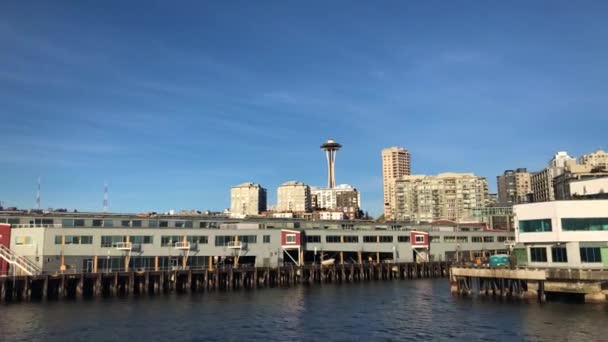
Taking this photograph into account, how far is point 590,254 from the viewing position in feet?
233

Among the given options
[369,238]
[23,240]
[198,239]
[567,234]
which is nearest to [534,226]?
[567,234]

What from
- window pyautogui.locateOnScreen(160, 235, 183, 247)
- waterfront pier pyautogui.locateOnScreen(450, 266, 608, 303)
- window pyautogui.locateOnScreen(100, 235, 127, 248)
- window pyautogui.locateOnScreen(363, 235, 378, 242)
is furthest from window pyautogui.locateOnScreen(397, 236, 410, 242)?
window pyautogui.locateOnScreen(100, 235, 127, 248)

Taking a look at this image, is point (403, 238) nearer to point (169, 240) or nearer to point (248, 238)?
point (248, 238)

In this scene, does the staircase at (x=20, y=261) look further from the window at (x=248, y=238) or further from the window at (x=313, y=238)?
the window at (x=313, y=238)

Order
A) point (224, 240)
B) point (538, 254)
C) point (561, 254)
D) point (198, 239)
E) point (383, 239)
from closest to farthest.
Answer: point (561, 254) < point (538, 254) < point (198, 239) < point (224, 240) < point (383, 239)

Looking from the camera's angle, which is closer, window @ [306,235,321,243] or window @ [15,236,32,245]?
window @ [15,236,32,245]

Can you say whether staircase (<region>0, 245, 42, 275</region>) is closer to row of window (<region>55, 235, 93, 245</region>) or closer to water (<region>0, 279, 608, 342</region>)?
row of window (<region>55, 235, 93, 245</region>)

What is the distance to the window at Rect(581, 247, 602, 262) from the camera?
70250mm

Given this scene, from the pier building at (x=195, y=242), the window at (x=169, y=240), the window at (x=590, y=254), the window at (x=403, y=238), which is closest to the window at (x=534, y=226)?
the window at (x=590, y=254)

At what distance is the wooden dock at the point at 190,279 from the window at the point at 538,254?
158 feet

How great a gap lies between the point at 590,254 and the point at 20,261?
294ft

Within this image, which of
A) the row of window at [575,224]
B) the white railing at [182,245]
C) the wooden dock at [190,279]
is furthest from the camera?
the white railing at [182,245]

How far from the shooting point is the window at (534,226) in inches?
2958

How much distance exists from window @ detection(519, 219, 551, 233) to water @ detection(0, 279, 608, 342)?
471 inches
